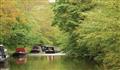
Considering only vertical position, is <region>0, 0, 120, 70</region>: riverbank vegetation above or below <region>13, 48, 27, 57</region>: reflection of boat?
above

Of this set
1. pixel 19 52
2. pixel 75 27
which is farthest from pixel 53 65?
pixel 19 52

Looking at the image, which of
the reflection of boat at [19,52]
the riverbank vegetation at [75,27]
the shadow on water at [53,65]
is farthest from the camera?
the reflection of boat at [19,52]

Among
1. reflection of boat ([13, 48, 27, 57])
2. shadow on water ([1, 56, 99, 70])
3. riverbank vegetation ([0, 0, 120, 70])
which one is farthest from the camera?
reflection of boat ([13, 48, 27, 57])

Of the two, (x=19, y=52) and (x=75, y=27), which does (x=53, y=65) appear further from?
(x=19, y=52)

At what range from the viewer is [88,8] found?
1431 inches

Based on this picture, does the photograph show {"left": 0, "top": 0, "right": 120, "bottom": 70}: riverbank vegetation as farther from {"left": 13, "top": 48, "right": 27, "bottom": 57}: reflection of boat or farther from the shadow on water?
the shadow on water

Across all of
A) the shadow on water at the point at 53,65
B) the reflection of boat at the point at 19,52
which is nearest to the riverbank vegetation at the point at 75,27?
the reflection of boat at the point at 19,52

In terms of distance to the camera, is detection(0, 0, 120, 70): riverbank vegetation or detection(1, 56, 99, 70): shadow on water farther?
detection(1, 56, 99, 70): shadow on water

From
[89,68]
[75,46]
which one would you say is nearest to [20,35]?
[75,46]

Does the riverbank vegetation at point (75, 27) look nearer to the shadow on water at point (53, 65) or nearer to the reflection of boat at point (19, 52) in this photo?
the reflection of boat at point (19, 52)

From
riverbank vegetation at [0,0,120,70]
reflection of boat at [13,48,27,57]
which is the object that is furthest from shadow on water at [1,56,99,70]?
reflection of boat at [13,48,27,57]

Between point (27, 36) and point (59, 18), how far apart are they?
13.5 metres

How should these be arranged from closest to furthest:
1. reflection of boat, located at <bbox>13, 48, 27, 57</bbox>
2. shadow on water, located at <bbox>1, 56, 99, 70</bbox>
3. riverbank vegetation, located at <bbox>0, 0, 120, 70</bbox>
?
riverbank vegetation, located at <bbox>0, 0, 120, 70</bbox>
shadow on water, located at <bbox>1, 56, 99, 70</bbox>
reflection of boat, located at <bbox>13, 48, 27, 57</bbox>

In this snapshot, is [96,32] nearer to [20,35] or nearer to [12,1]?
[12,1]
